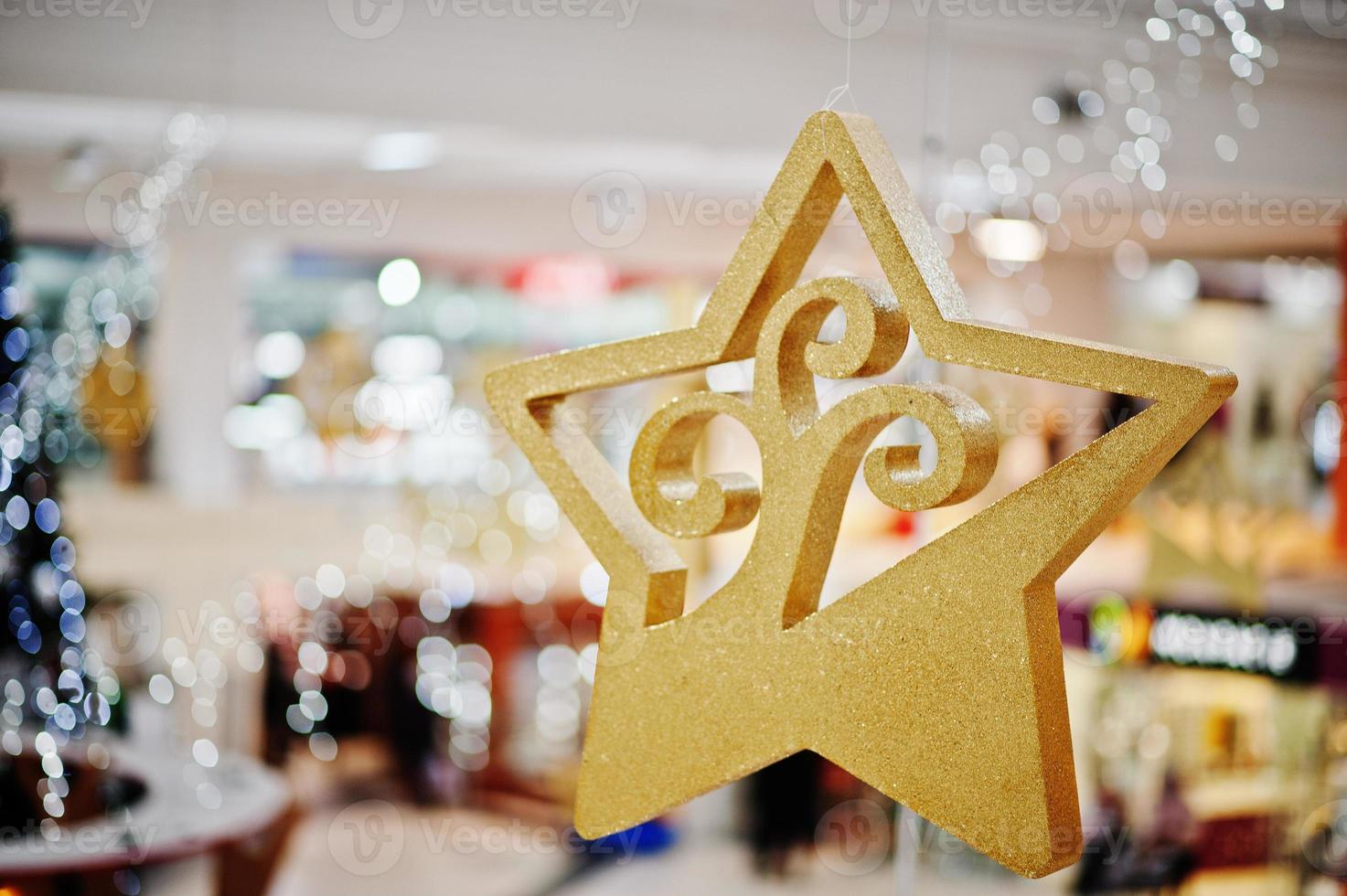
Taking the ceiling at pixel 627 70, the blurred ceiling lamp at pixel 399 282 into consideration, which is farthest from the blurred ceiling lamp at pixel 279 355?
the ceiling at pixel 627 70

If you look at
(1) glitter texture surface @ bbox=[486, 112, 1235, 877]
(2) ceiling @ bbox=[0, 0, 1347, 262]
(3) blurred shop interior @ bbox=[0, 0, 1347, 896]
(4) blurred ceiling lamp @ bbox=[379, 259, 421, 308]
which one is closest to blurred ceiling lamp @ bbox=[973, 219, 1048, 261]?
(3) blurred shop interior @ bbox=[0, 0, 1347, 896]

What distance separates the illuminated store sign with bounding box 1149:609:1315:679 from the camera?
4.38 meters

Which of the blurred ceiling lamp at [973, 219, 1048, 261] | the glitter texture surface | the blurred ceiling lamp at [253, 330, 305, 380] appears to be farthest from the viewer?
the blurred ceiling lamp at [253, 330, 305, 380]

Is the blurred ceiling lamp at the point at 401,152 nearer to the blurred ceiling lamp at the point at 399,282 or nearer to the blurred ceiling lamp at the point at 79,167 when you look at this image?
the blurred ceiling lamp at the point at 399,282

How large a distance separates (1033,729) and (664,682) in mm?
379

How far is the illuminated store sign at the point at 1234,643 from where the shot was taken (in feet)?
14.4

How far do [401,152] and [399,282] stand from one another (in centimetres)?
133

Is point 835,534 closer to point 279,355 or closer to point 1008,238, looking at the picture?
point 1008,238

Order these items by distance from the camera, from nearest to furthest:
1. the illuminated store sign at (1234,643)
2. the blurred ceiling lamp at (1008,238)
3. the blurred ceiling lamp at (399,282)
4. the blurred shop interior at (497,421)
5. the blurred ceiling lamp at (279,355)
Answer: the blurred shop interior at (497,421)
the illuminated store sign at (1234,643)
the blurred ceiling lamp at (1008,238)
the blurred ceiling lamp at (279,355)
the blurred ceiling lamp at (399,282)

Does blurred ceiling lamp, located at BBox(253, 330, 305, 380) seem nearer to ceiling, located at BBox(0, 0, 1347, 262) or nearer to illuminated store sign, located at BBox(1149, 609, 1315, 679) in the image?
ceiling, located at BBox(0, 0, 1347, 262)

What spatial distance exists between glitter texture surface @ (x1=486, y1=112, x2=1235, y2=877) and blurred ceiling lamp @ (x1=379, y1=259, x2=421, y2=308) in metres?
5.35

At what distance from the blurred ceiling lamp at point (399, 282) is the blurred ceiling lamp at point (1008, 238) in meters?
2.85

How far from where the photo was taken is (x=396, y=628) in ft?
20.0

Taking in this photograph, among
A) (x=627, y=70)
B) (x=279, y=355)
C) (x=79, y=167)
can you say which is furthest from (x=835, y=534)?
(x=279, y=355)
